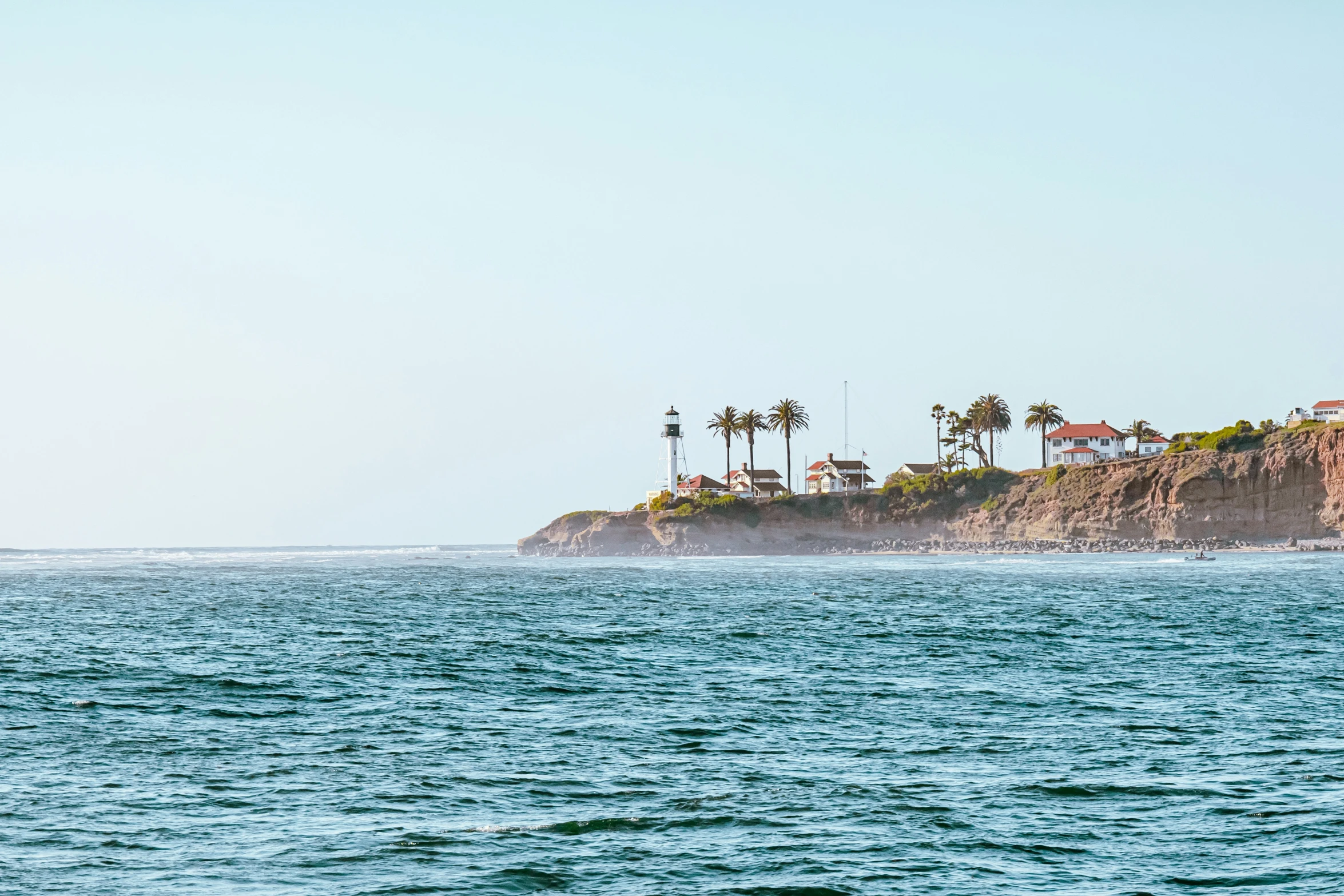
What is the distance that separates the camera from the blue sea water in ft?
53.4

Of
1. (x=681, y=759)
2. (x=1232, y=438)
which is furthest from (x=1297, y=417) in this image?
(x=681, y=759)

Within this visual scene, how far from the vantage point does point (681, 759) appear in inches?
918

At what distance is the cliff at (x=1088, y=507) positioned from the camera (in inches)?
6225

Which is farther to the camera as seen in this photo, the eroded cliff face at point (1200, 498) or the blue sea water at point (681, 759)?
the eroded cliff face at point (1200, 498)

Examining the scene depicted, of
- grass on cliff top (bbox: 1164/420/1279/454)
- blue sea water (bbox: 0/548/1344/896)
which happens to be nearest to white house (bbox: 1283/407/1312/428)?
grass on cliff top (bbox: 1164/420/1279/454)

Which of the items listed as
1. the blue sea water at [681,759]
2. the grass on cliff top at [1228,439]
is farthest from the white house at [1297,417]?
the blue sea water at [681,759]

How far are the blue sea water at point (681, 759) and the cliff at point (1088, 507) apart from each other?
116 m

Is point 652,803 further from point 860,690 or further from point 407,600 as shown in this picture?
point 407,600

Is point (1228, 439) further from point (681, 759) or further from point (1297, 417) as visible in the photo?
point (681, 759)

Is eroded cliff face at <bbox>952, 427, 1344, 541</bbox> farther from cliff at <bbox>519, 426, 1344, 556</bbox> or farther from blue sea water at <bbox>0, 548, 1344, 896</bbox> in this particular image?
blue sea water at <bbox>0, 548, 1344, 896</bbox>

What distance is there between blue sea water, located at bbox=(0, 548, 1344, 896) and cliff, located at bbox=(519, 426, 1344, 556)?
116 metres

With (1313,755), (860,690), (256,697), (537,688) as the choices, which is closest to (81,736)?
(256,697)

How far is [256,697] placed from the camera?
32.0 metres

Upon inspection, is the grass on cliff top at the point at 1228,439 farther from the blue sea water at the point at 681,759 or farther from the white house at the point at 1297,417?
the blue sea water at the point at 681,759
